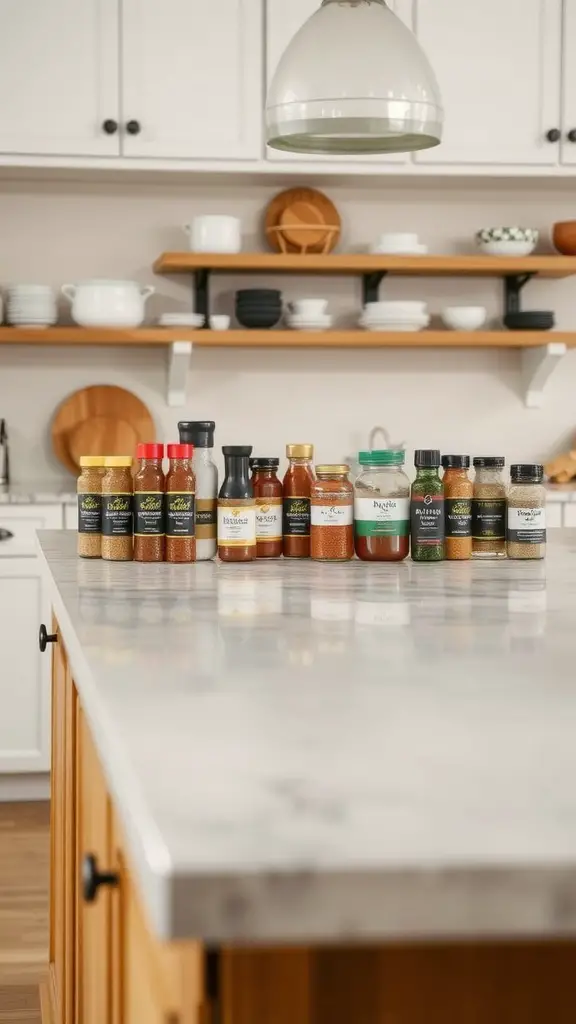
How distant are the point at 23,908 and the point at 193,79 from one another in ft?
8.07

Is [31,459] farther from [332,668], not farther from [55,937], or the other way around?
[332,668]

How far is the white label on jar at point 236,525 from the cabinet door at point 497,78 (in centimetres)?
231

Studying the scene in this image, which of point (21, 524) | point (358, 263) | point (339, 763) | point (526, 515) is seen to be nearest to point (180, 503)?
point (526, 515)

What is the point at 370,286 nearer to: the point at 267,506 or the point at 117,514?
the point at 267,506

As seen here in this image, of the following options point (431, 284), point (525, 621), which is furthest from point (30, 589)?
point (525, 621)

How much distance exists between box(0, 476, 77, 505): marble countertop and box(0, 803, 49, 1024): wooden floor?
91cm

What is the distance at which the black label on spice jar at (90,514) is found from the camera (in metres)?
2.38

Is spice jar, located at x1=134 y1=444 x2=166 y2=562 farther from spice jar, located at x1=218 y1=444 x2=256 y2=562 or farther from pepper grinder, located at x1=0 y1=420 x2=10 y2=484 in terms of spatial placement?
pepper grinder, located at x1=0 y1=420 x2=10 y2=484

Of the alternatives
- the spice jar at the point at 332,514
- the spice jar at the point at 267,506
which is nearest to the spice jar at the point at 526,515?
the spice jar at the point at 332,514

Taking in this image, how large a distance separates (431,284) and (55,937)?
2902 millimetres

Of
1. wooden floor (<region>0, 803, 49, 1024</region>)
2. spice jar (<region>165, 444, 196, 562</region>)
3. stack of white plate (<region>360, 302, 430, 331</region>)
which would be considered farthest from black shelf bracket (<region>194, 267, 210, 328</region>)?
spice jar (<region>165, 444, 196, 562</region>)

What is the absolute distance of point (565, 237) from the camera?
14.9 feet

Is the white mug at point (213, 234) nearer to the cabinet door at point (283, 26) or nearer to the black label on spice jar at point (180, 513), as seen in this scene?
the cabinet door at point (283, 26)

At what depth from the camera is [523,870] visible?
66 cm
